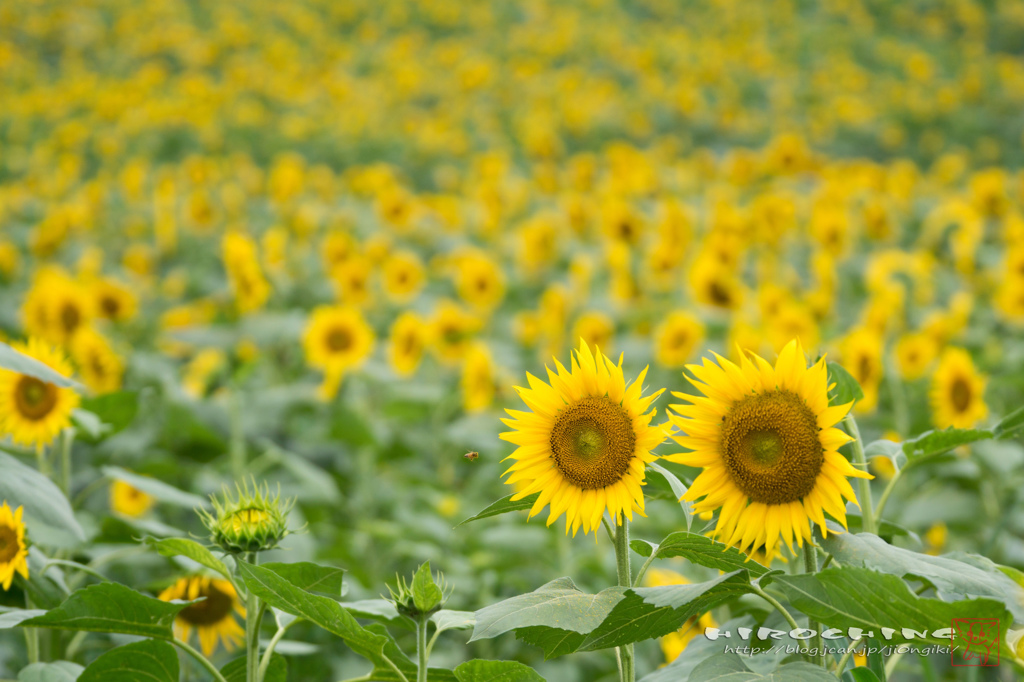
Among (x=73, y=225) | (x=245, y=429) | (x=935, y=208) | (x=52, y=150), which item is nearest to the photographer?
(x=245, y=429)

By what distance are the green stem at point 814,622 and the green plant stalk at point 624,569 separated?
0.66 feet

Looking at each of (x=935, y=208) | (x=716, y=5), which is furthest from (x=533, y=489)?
(x=716, y=5)

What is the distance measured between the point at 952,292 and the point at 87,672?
432cm

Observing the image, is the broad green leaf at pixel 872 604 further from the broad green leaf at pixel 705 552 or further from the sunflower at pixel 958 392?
the sunflower at pixel 958 392

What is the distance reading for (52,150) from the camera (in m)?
6.40

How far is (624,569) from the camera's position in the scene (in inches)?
39.9

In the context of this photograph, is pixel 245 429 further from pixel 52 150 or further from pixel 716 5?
pixel 716 5

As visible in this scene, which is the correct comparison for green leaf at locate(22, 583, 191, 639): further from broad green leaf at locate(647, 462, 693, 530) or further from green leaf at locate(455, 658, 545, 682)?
broad green leaf at locate(647, 462, 693, 530)

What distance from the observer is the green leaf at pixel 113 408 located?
193 cm

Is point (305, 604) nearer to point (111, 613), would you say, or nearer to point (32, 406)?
point (111, 613)

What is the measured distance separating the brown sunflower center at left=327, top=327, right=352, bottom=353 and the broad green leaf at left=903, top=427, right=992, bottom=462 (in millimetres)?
2411

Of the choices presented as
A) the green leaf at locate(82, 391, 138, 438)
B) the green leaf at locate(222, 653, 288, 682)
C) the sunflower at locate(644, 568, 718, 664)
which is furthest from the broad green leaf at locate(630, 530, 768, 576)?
the green leaf at locate(82, 391, 138, 438)

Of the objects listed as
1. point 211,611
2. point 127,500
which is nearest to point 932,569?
point 211,611

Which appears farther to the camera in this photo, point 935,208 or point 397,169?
point 397,169
